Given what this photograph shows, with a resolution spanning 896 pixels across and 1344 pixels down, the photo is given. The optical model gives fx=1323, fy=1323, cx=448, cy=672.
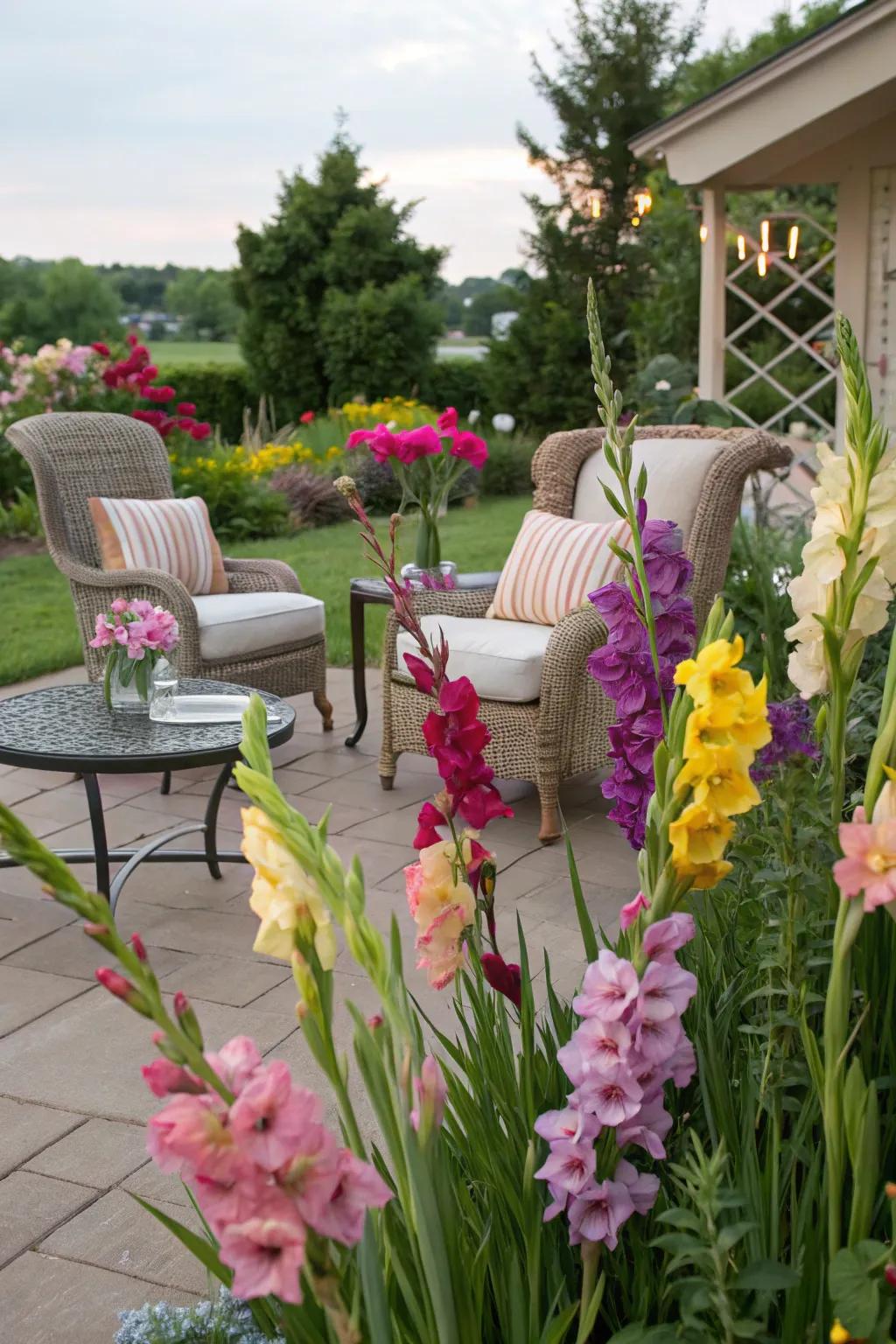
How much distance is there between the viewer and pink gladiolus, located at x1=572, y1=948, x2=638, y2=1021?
2.92 ft

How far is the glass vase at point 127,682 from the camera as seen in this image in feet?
11.3

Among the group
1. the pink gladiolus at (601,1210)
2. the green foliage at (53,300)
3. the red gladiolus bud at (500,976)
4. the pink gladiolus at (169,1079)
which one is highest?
the green foliage at (53,300)

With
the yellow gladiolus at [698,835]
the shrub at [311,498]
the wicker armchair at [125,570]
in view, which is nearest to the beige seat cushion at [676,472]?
the wicker armchair at [125,570]

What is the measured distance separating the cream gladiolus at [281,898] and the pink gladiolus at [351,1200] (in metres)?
0.12

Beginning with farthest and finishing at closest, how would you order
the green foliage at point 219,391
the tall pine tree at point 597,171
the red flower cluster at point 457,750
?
the tall pine tree at point 597,171 < the green foliage at point 219,391 < the red flower cluster at point 457,750

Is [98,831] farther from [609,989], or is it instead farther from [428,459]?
[609,989]

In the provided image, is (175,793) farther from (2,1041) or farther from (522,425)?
(522,425)

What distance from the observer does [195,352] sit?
16.6 meters

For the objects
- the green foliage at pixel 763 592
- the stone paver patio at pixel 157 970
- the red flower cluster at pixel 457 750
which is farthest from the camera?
the green foliage at pixel 763 592

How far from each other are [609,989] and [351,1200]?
0.87 feet

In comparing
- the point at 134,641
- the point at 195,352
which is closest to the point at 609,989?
the point at 134,641

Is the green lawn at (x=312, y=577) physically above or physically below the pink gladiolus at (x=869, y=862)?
below

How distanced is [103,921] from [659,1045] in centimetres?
42

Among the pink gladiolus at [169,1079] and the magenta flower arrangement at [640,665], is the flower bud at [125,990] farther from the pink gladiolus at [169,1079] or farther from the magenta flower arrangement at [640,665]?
the magenta flower arrangement at [640,665]
